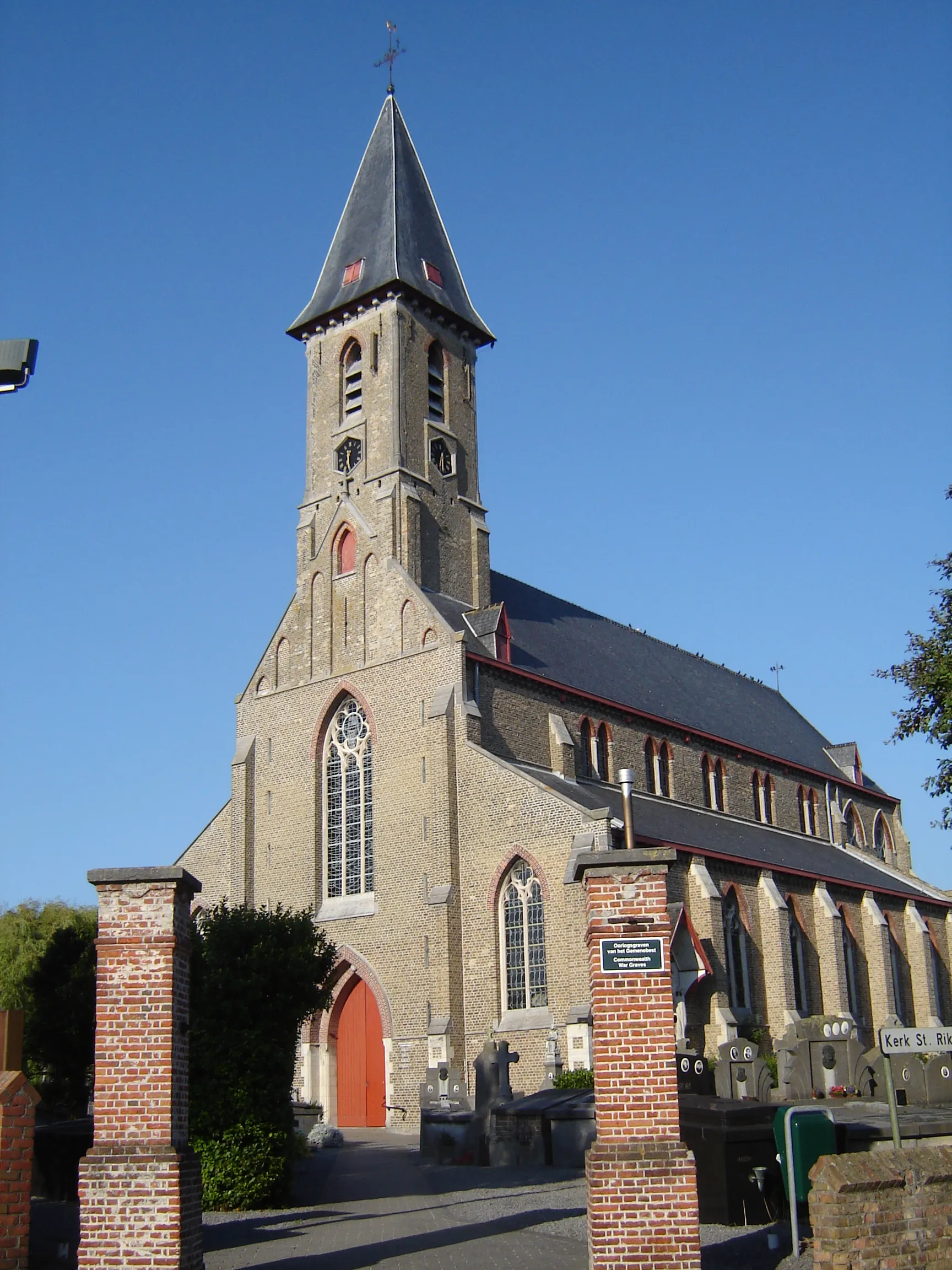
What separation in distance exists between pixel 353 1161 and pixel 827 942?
54.5 feet

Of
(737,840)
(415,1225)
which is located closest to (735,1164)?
(415,1225)

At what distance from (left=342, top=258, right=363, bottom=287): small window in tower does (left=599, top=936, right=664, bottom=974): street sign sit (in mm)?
28343

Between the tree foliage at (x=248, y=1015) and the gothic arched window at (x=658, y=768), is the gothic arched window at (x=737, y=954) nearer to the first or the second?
the gothic arched window at (x=658, y=768)

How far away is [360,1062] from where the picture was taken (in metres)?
28.8

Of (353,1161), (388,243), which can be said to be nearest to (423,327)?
(388,243)

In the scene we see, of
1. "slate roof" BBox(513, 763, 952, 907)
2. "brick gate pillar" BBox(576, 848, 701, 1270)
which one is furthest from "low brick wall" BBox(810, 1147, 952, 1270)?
"slate roof" BBox(513, 763, 952, 907)

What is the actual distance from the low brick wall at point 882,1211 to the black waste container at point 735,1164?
326 centimetres

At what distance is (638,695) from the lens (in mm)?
36438

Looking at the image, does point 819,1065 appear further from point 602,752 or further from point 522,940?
point 602,752

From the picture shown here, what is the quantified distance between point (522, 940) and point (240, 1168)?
12436 millimetres

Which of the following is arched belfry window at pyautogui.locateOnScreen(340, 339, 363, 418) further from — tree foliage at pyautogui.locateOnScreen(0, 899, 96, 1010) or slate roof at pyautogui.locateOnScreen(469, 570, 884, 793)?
tree foliage at pyautogui.locateOnScreen(0, 899, 96, 1010)

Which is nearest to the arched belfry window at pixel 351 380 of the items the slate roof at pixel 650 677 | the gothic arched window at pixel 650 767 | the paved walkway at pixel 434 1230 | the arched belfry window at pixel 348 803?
the slate roof at pixel 650 677

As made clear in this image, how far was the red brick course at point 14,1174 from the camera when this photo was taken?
8945mm

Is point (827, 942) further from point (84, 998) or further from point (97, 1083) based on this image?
point (97, 1083)
